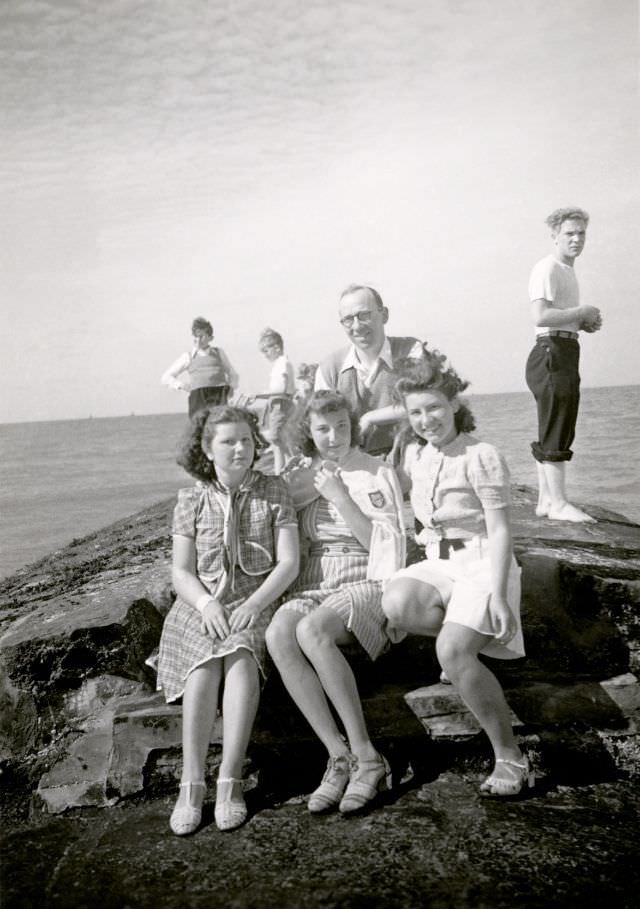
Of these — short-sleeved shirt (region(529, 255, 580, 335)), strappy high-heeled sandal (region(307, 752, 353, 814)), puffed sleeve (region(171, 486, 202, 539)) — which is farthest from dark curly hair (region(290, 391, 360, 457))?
short-sleeved shirt (region(529, 255, 580, 335))

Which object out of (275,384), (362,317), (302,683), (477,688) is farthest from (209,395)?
(477,688)

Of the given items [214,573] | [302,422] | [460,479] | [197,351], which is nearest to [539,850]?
[460,479]

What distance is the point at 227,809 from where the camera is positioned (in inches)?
107

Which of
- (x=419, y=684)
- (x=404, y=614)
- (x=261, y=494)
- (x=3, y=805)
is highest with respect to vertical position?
(x=261, y=494)

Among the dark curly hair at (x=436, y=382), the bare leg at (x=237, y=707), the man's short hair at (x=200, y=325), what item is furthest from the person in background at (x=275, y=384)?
the bare leg at (x=237, y=707)

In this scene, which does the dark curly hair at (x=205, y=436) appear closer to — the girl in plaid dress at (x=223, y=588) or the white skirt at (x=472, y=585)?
the girl in plaid dress at (x=223, y=588)

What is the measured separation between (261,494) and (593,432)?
59.6ft

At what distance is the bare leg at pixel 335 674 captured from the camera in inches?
112

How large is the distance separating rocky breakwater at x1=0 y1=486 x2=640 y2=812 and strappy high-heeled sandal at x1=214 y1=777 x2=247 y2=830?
23cm

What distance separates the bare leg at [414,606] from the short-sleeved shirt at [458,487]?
→ 0.79ft

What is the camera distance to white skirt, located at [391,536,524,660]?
2.91 meters

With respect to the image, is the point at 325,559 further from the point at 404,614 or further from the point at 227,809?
the point at 227,809

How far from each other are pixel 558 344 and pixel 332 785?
9.00 ft

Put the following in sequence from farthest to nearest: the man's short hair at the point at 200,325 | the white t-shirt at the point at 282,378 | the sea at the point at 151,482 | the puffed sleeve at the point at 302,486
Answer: the sea at the point at 151,482
the white t-shirt at the point at 282,378
the man's short hair at the point at 200,325
the puffed sleeve at the point at 302,486
